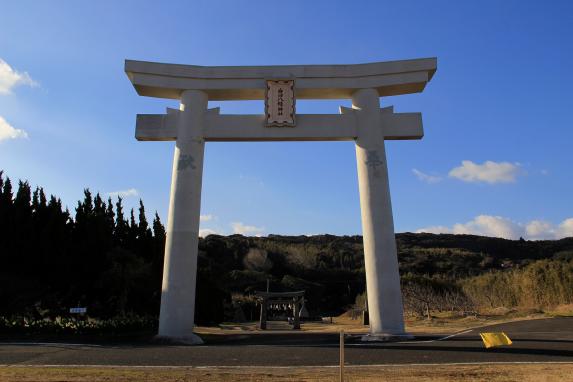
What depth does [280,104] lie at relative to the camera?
12.6 meters

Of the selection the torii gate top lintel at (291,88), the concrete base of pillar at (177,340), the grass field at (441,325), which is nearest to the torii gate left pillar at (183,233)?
the concrete base of pillar at (177,340)

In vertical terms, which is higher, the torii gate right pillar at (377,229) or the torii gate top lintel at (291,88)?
the torii gate top lintel at (291,88)

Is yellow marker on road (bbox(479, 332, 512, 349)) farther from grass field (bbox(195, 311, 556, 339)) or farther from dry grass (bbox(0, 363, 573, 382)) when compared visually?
grass field (bbox(195, 311, 556, 339))

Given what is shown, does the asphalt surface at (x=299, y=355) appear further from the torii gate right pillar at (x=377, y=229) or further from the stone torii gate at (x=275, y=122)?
the stone torii gate at (x=275, y=122)

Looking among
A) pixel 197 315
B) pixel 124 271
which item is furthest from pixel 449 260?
pixel 124 271

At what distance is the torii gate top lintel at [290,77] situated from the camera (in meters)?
12.7

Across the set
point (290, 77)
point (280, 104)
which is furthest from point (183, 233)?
point (290, 77)

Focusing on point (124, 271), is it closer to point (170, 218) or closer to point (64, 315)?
point (64, 315)

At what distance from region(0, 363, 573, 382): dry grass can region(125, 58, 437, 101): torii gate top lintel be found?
805 centimetres

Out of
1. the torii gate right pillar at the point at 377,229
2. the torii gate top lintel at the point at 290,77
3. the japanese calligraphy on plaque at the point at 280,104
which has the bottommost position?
the torii gate right pillar at the point at 377,229

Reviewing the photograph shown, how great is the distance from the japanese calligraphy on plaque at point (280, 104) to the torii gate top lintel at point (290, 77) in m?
0.23

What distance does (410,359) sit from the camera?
759 cm

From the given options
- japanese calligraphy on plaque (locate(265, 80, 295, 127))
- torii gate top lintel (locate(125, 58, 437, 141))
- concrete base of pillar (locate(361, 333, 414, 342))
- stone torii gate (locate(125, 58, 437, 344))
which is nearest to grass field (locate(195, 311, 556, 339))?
concrete base of pillar (locate(361, 333, 414, 342))

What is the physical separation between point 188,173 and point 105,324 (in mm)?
5430
